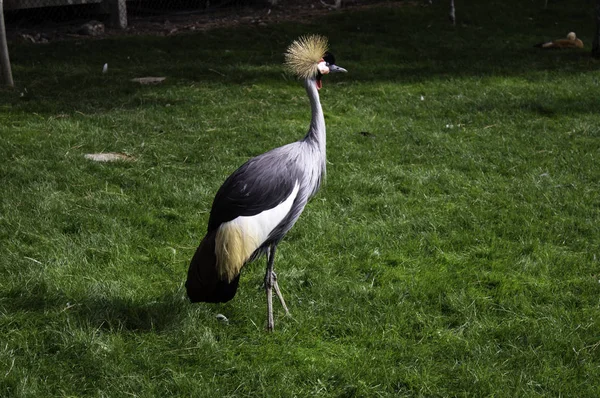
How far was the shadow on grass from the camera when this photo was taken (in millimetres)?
9297

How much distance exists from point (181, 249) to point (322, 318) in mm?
1358

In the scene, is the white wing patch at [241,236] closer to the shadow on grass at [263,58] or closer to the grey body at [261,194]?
the grey body at [261,194]

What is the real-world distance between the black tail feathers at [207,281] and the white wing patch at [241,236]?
4 cm

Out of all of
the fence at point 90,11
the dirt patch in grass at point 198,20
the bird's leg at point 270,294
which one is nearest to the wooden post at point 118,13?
the fence at point 90,11

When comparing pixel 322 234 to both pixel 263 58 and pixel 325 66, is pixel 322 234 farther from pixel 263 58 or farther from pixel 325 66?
pixel 263 58

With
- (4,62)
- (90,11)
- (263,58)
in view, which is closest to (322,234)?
(4,62)

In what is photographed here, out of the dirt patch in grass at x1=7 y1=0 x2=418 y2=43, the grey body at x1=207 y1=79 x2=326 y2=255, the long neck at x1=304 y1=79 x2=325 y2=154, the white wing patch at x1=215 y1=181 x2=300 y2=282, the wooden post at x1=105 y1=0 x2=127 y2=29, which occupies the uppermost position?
the long neck at x1=304 y1=79 x2=325 y2=154

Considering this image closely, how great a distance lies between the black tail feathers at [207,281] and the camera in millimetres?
4070

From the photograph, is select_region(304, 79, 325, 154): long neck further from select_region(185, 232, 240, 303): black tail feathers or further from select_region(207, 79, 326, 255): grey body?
select_region(185, 232, 240, 303): black tail feathers

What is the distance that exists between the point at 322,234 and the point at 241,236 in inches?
63.2

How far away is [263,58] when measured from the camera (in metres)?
11.2

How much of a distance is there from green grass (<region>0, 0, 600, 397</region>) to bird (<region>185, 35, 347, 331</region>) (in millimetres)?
355

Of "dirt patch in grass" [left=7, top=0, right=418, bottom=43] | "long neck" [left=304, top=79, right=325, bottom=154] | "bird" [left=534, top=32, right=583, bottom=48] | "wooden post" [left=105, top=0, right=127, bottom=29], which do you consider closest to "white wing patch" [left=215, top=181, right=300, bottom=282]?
"long neck" [left=304, top=79, right=325, bottom=154]

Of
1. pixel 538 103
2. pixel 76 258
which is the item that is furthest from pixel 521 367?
pixel 538 103
